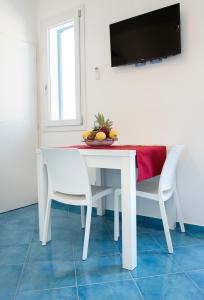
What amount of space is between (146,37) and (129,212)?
61.7 inches

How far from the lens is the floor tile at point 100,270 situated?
156 cm

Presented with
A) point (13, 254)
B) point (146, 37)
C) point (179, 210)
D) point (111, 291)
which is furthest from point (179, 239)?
point (146, 37)

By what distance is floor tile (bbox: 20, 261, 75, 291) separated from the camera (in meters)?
1.51

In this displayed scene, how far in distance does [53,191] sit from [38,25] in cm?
230

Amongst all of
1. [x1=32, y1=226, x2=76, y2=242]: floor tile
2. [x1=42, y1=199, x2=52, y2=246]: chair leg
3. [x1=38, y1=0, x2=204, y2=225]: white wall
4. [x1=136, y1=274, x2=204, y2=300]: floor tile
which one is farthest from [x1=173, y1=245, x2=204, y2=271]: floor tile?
[x1=42, y1=199, x2=52, y2=246]: chair leg

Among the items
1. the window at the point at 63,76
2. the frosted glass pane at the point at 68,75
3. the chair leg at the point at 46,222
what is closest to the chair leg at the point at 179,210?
the chair leg at the point at 46,222

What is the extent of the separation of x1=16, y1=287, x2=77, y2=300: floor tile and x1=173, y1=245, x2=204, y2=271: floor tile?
0.72m

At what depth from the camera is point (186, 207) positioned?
7.57 ft

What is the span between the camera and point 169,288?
1.45 meters

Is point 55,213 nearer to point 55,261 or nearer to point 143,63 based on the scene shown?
point 55,261

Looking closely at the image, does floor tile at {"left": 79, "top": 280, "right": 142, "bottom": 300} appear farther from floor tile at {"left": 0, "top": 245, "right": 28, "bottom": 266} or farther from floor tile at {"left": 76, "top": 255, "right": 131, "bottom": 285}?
floor tile at {"left": 0, "top": 245, "right": 28, "bottom": 266}

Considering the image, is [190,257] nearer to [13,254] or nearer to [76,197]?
[76,197]

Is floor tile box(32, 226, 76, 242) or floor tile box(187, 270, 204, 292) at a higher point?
floor tile box(187, 270, 204, 292)

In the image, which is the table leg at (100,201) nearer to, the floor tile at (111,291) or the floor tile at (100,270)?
the floor tile at (100,270)
